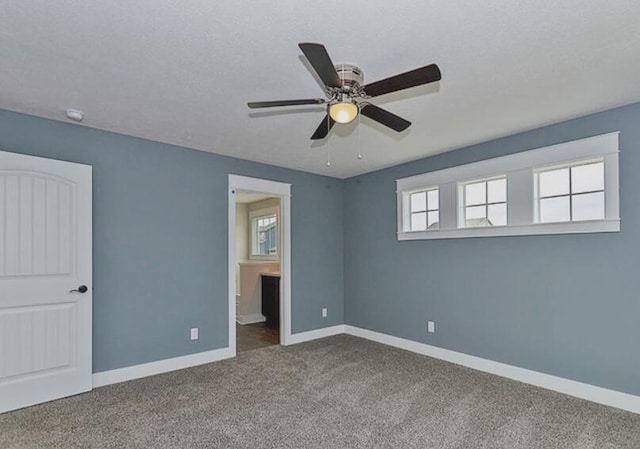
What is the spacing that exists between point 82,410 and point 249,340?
246 cm

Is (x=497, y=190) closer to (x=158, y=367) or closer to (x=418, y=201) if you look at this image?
(x=418, y=201)

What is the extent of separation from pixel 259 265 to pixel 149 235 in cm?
300

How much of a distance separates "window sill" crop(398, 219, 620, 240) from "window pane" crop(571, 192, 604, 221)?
0.37 ft

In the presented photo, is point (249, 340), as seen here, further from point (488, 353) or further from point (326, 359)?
point (488, 353)

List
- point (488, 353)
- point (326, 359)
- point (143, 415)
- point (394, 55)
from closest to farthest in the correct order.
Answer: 1. point (394, 55)
2. point (143, 415)
3. point (488, 353)
4. point (326, 359)

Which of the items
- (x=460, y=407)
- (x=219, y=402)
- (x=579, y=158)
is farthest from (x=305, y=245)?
(x=579, y=158)

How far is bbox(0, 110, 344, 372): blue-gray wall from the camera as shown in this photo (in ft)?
11.3

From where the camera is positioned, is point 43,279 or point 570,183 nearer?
point 43,279

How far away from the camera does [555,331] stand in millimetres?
3352

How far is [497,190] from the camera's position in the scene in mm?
3912

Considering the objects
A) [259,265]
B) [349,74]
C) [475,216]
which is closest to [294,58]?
[349,74]

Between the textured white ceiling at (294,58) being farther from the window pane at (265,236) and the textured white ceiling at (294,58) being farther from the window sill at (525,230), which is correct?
the window pane at (265,236)

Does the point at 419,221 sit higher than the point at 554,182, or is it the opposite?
the point at 554,182

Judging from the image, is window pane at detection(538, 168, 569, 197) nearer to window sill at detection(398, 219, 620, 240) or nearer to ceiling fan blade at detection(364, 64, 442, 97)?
window sill at detection(398, 219, 620, 240)
